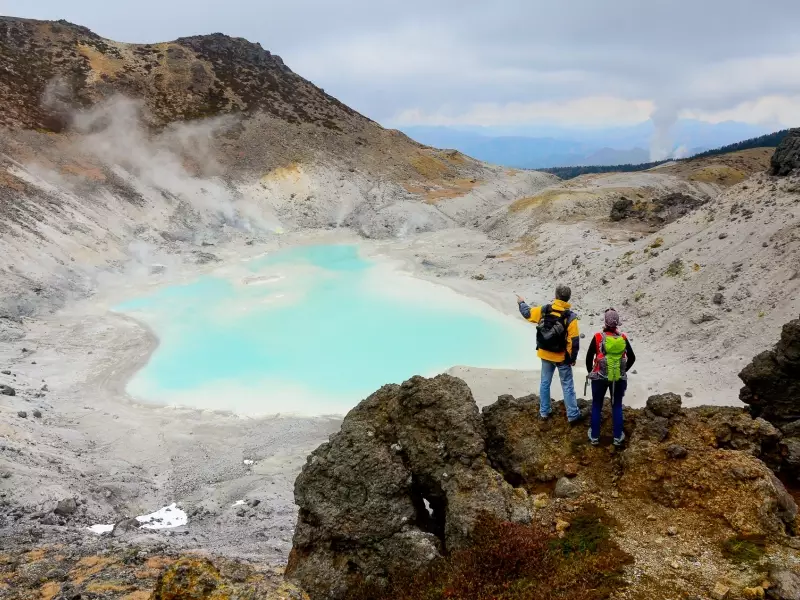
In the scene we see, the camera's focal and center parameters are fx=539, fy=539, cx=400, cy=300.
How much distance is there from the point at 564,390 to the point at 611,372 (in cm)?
92

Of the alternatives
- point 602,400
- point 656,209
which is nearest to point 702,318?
point 602,400

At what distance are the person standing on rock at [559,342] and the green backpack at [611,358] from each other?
48 cm

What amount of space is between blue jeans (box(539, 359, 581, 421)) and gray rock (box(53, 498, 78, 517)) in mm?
10042

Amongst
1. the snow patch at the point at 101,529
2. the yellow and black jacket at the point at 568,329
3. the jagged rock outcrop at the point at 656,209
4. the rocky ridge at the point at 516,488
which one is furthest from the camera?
the jagged rock outcrop at the point at 656,209

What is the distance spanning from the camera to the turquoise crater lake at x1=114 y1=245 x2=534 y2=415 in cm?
1953

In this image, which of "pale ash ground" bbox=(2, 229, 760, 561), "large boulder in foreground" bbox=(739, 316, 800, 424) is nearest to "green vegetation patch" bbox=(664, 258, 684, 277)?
"pale ash ground" bbox=(2, 229, 760, 561)

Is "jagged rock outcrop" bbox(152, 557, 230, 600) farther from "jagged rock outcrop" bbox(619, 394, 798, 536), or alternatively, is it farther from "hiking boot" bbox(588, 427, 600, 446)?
"hiking boot" bbox(588, 427, 600, 446)

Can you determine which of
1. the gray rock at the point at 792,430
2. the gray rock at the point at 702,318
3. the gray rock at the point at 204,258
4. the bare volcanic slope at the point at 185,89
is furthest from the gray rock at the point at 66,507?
the bare volcanic slope at the point at 185,89

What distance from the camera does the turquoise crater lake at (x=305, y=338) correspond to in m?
19.5

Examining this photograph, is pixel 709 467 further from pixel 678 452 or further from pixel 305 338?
pixel 305 338

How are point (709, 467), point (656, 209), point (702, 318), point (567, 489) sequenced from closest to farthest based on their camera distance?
1. point (709, 467)
2. point (567, 489)
3. point (702, 318)
4. point (656, 209)

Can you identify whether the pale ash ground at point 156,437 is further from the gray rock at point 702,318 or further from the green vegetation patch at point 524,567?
the green vegetation patch at point 524,567

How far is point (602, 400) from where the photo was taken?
8.06m

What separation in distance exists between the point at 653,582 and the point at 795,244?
65.3 feet
